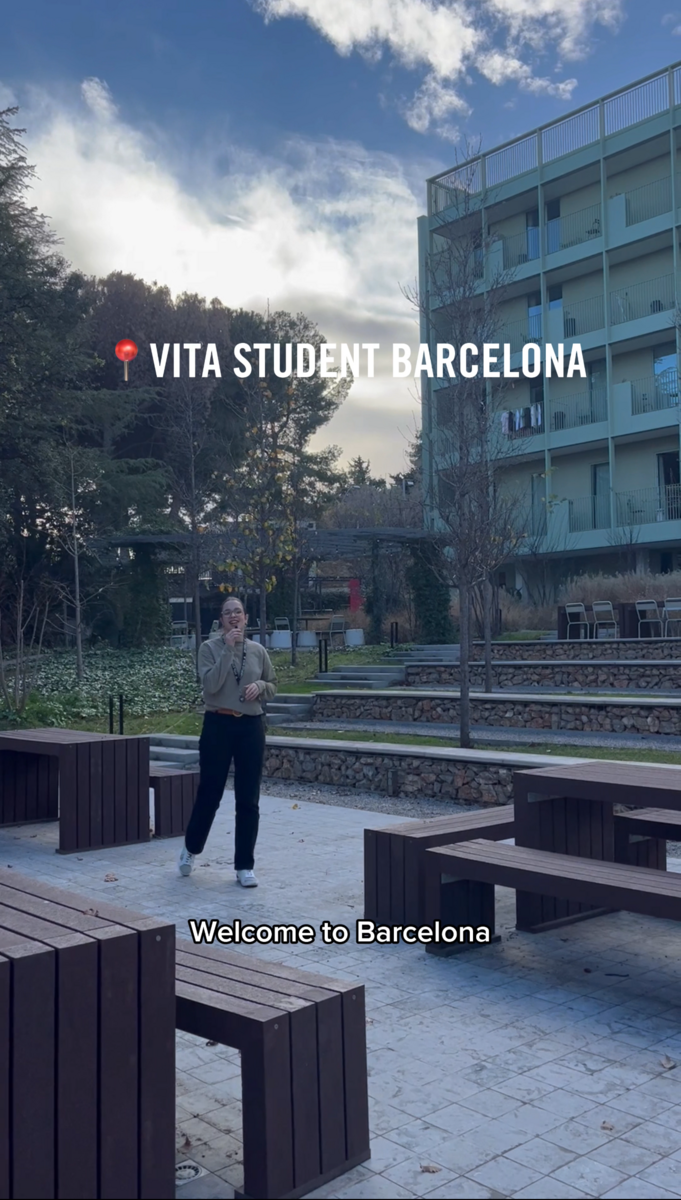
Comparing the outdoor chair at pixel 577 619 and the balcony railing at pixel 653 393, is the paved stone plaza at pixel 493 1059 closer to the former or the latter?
the outdoor chair at pixel 577 619

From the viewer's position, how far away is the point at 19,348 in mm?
22750

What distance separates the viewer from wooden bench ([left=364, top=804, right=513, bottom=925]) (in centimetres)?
555

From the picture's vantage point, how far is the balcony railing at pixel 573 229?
32.9 metres

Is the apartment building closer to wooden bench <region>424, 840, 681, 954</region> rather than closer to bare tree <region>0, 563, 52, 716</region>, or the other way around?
bare tree <region>0, 563, 52, 716</region>

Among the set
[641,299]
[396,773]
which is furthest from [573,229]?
[396,773]

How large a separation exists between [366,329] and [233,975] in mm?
21709

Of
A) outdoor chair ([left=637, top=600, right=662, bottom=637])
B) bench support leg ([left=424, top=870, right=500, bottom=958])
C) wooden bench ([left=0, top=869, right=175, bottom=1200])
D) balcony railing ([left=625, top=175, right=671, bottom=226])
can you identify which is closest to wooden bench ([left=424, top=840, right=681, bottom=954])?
bench support leg ([left=424, top=870, right=500, bottom=958])

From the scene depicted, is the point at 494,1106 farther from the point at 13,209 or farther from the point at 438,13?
the point at 13,209

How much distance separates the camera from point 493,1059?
403 centimetres

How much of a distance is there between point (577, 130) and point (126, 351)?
16413 mm

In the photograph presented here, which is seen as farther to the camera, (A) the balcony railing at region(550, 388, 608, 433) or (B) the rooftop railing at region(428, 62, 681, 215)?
(A) the balcony railing at region(550, 388, 608, 433)

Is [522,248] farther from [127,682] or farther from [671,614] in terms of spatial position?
[127,682]

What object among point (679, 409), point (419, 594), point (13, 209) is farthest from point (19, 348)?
point (679, 409)

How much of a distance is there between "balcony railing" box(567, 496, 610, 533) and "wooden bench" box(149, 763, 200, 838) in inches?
1003
